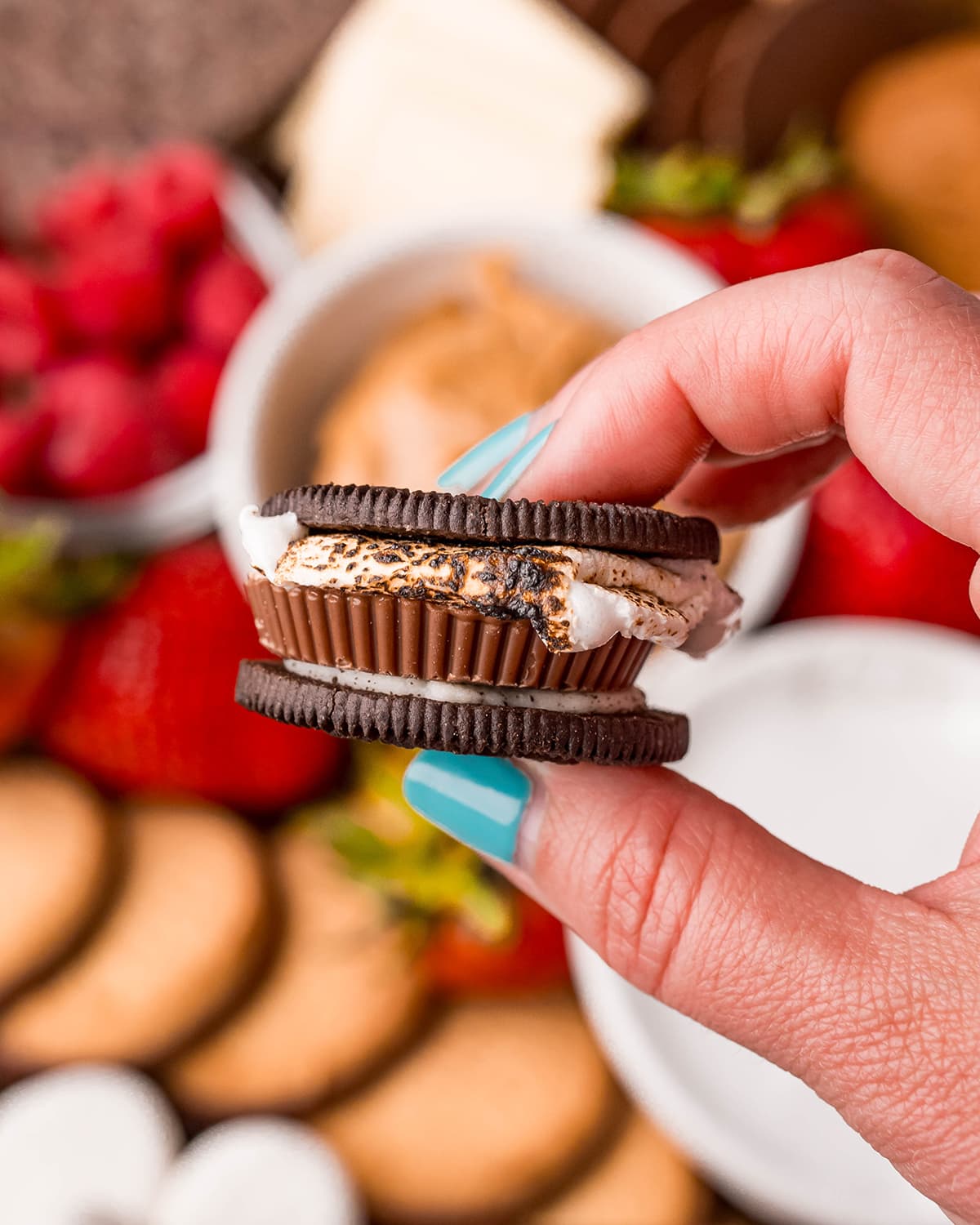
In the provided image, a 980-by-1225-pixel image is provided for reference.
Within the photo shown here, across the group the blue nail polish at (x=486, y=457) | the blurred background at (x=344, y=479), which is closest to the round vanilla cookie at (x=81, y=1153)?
the blurred background at (x=344, y=479)

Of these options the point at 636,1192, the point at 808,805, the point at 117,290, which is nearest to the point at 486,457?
the point at 808,805

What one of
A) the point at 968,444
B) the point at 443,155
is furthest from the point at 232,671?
the point at 968,444

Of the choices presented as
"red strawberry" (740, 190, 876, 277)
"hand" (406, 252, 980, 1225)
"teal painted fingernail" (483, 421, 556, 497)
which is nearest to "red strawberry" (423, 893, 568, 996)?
"hand" (406, 252, 980, 1225)

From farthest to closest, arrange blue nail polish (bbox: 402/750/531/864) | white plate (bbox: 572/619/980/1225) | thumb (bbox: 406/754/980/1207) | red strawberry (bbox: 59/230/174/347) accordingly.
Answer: red strawberry (bbox: 59/230/174/347) < white plate (bbox: 572/619/980/1225) < blue nail polish (bbox: 402/750/531/864) < thumb (bbox: 406/754/980/1207)

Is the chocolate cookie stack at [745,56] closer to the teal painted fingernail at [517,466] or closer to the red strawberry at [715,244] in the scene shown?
the red strawberry at [715,244]

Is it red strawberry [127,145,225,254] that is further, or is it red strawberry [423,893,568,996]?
red strawberry [127,145,225,254]

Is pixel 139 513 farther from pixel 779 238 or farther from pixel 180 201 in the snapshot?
pixel 779 238

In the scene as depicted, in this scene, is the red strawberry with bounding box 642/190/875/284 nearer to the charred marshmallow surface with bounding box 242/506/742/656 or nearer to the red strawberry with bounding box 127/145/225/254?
the red strawberry with bounding box 127/145/225/254
